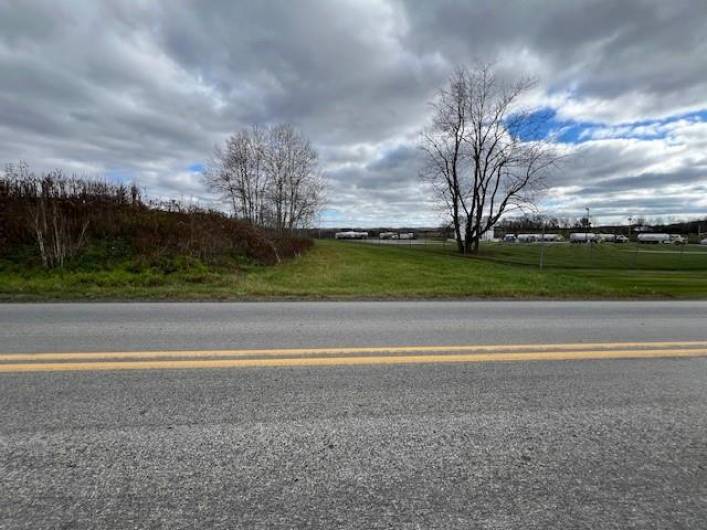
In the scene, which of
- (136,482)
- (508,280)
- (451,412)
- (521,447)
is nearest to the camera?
(136,482)

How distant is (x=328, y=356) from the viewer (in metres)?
4.50

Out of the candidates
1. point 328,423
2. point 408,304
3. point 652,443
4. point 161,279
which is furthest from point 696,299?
point 161,279

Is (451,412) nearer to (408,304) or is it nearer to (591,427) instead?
(591,427)

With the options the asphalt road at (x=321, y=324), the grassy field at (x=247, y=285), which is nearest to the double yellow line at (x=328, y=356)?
the asphalt road at (x=321, y=324)

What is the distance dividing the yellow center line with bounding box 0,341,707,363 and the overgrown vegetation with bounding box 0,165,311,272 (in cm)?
859

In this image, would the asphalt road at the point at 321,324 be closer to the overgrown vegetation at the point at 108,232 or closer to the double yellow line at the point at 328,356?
the double yellow line at the point at 328,356

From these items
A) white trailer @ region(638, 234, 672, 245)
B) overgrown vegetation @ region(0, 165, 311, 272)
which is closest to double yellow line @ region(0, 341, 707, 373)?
overgrown vegetation @ region(0, 165, 311, 272)

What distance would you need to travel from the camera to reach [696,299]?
10.0m

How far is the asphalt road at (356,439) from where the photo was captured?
2045 mm

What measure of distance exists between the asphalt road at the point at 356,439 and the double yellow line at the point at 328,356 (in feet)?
0.17

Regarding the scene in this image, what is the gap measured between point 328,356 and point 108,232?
14.7 metres

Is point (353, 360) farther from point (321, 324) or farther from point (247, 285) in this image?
point (247, 285)

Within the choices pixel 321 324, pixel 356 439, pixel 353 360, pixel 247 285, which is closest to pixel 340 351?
pixel 353 360

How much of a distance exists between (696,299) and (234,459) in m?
12.5
